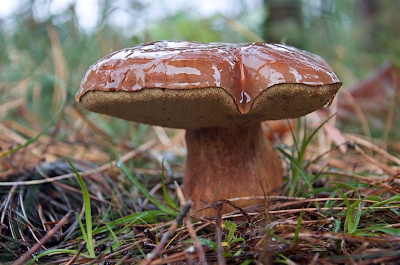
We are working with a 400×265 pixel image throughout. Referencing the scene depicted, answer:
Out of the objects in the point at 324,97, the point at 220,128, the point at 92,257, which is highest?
the point at 324,97

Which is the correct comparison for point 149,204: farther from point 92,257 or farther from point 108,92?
point 108,92

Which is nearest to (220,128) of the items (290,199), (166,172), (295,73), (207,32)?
(290,199)

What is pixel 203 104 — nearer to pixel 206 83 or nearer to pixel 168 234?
pixel 206 83

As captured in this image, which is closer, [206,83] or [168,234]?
[168,234]

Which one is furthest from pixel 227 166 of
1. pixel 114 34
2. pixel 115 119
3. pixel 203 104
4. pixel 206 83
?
pixel 114 34

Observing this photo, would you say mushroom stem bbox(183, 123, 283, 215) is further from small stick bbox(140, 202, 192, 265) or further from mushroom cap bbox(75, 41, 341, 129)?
small stick bbox(140, 202, 192, 265)

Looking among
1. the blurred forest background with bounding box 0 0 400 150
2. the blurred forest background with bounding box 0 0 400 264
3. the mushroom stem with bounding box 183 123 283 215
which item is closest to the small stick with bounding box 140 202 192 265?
the blurred forest background with bounding box 0 0 400 264
